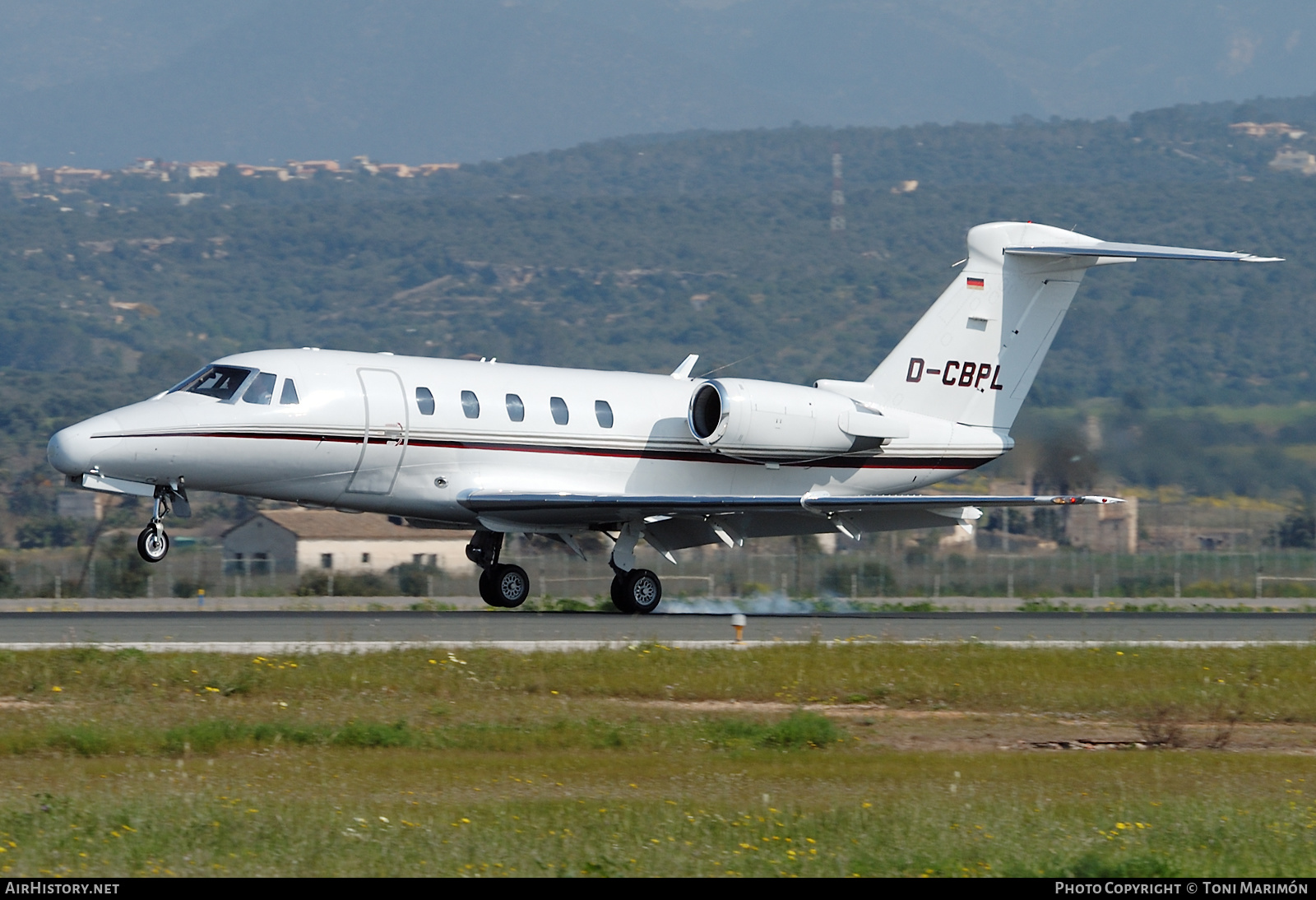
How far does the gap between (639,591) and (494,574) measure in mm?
2316

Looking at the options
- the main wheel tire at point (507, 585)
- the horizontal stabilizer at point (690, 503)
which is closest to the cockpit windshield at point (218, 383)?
the horizontal stabilizer at point (690, 503)

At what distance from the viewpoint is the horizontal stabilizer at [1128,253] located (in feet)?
84.3

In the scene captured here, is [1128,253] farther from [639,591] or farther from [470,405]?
[470,405]

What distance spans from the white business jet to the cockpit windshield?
0.03 m

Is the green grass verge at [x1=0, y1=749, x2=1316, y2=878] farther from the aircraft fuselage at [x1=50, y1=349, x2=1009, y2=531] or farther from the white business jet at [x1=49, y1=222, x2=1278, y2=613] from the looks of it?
the white business jet at [x1=49, y1=222, x2=1278, y2=613]

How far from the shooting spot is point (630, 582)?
86.0 ft

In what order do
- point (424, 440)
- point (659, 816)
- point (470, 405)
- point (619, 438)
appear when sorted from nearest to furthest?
point (659, 816) < point (424, 440) < point (470, 405) < point (619, 438)

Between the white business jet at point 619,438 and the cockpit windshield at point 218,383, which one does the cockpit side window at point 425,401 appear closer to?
the white business jet at point 619,438

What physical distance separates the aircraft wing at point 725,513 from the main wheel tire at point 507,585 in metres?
1.30

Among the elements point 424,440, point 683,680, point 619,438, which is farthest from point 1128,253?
point 683,680

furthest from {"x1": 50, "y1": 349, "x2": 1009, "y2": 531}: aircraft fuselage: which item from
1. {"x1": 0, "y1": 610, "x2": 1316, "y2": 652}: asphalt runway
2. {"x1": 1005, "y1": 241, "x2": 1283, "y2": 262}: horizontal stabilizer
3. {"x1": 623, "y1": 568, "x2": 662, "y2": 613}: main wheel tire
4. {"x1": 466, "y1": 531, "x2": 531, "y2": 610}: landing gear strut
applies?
{"x1": 1005, "y1": 241, "x2": 1283, "y2": 262}: horizontal stabilizer
